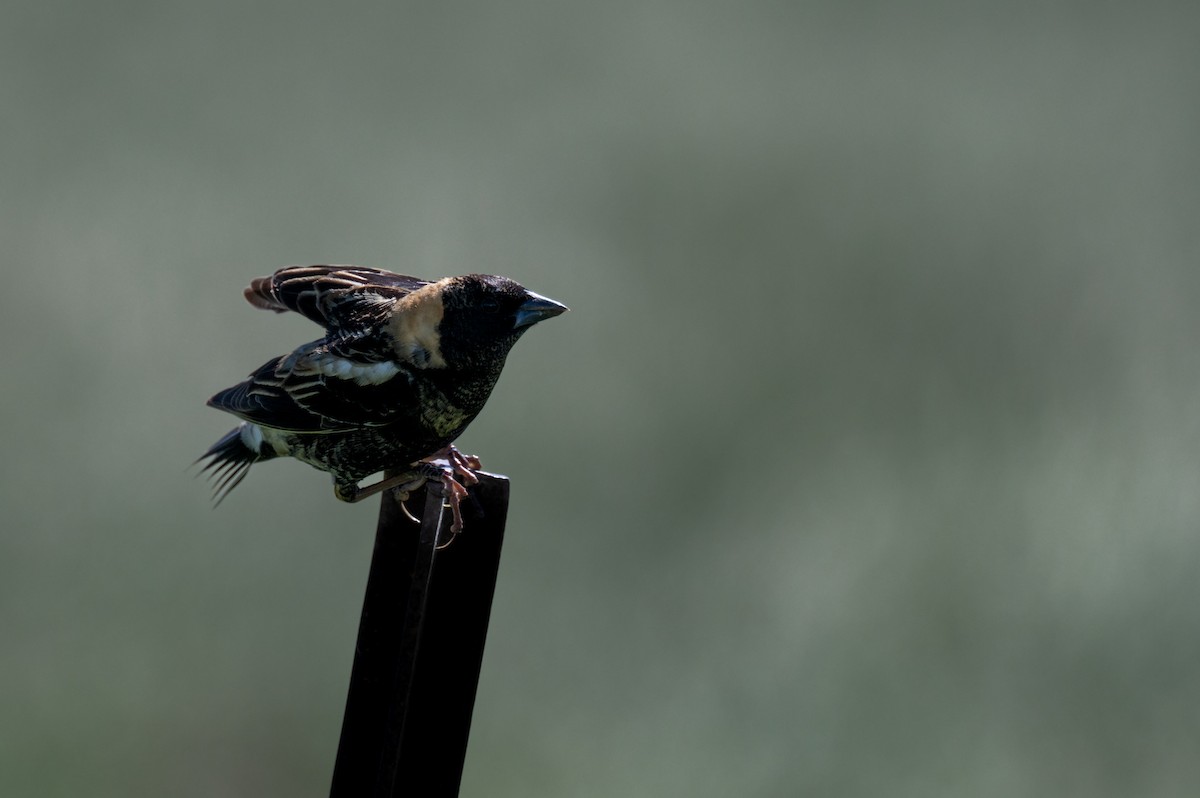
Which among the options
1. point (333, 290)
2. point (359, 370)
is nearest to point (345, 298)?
point (333, 290)

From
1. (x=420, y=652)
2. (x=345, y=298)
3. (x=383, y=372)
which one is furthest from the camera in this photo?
(x=345, y=298)

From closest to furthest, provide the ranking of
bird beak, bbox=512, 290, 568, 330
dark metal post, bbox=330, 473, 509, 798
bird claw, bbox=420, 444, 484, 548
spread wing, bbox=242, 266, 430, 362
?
dark metal post, bbox=330, 473, 509, 798 < bird claw, bbox=420, 444, 484, 548 < bird beak, bbox=512, 290, 568, 330 < spread wing, bbox=242, 266, 430, 362

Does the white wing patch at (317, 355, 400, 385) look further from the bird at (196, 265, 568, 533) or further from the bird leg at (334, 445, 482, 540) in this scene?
the bird leg at (334, 445, 482, 540)

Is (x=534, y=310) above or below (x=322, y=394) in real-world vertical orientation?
above

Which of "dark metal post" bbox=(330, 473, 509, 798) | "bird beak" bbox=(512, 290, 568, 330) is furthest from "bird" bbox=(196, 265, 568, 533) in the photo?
"dark metal post" bbox=(330, 473, 509, 798)

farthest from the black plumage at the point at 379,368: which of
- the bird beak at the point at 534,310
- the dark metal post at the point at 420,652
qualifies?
the dark metal post at the point at 420,652

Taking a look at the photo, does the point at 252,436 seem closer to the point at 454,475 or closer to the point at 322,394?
the point at 322,394

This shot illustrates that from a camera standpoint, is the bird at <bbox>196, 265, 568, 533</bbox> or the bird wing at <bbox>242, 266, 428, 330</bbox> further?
the bird wing at <bbox>242, 266, 428, 330</bbox>

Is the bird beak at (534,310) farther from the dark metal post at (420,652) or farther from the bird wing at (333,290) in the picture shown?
the dark metal post at (420,652)

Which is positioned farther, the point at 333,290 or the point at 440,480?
the point at 333,290
